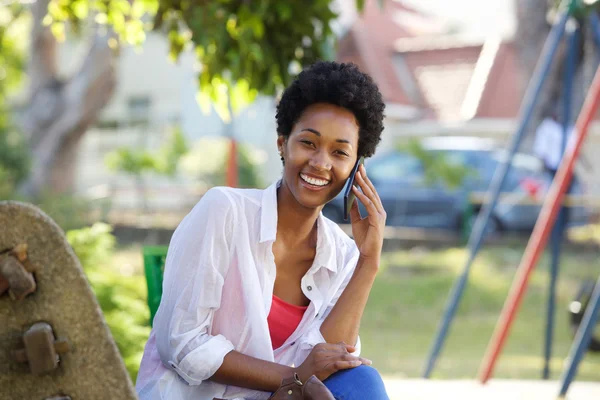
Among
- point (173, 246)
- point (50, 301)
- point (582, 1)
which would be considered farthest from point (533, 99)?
point (50, 301)

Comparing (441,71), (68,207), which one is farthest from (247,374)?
(441,71)

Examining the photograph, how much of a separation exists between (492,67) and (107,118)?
11.2m

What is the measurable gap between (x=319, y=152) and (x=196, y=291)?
0.57 metres

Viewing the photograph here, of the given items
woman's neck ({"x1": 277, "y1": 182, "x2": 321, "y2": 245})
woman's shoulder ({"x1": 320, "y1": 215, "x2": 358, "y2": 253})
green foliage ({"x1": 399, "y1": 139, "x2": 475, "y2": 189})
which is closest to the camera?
woman's neck ({"x1": 277, "y1": 182, "x2": 321, "y2": 245})

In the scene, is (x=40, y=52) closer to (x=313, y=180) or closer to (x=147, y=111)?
(x=147, y=111)

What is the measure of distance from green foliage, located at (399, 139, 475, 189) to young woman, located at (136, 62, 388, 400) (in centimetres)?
1124

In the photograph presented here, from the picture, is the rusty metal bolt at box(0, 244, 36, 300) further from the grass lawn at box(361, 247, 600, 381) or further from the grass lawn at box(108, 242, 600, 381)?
the grass lawn at box(361, 247, 600, 381)

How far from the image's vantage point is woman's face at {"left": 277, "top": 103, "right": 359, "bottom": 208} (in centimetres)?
279

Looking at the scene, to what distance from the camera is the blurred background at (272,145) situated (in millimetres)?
5145

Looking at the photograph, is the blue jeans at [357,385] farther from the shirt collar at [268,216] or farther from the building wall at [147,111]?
the building wall at [147,111]

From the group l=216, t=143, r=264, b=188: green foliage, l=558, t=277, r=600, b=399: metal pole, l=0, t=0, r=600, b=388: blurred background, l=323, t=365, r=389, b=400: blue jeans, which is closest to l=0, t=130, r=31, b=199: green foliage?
l=0, t=0, r=600, b=388: blurred background

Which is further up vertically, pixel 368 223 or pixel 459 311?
pixel 368 223

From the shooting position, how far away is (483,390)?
229 inches

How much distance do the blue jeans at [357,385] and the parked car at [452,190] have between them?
11.7 meters
